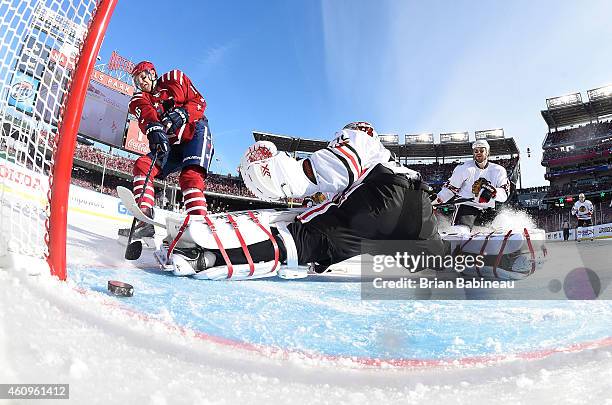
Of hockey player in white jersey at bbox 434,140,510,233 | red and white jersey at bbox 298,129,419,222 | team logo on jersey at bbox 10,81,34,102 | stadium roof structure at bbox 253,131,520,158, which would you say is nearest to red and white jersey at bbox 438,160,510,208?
hockey player in white jersey at bbox 434,140,510,233

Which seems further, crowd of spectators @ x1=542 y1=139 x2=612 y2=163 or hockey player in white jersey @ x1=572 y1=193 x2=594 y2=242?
crowd of spectators @ x1=542 y1=139 x2=612 y2=163

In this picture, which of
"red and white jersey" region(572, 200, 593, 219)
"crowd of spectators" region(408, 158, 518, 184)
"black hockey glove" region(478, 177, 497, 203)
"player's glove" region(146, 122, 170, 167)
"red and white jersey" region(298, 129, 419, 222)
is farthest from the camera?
"crowd of spectators" region(408, 158, 518, 184)

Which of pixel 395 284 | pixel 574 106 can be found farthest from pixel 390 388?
pixel 574 106

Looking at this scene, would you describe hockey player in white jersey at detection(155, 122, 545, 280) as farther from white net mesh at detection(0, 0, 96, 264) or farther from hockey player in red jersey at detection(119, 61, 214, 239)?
hockey player in red jersey at detection(119, 61, 214, 239)

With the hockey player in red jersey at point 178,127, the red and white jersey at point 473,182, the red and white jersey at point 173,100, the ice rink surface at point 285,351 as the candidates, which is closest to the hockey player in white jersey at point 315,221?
the ice rink surface at point 285,351

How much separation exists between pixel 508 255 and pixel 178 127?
2.56 metres

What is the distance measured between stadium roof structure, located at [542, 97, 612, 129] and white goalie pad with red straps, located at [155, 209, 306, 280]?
116 ft

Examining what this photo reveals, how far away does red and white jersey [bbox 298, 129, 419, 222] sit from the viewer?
1623mm

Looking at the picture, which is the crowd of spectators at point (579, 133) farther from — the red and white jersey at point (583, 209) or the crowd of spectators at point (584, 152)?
the red and white jersey at point (583, 209)

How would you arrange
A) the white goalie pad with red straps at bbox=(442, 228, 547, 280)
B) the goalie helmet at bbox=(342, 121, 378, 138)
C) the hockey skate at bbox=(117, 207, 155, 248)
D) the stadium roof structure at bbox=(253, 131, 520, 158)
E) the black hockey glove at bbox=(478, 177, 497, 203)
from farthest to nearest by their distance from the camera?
the stadium roof structure at bbox=(253, 131, 520, 158), the black hockey glove at bbox=(478, 177, 497, 203), the hockey skate at bbox=(117, 207, 155, 248), the white goalie pad with red straps at bbox=(442, 228, 547, 280), the goalie helmet at bbox=(342, 121, 378, 138)

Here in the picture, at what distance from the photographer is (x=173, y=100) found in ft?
10.1

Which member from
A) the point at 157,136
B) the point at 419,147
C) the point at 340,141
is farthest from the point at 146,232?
the point at 419,147

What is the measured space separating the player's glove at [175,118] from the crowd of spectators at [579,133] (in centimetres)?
3614

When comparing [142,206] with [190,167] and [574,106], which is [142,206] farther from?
[574,106]
